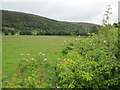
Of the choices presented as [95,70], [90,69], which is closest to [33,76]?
[90,69]

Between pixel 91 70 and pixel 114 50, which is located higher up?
pixel 114 50

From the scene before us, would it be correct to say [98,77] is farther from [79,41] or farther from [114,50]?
[79,41]

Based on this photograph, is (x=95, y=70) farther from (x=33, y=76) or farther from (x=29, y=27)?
(x=29, y=27)

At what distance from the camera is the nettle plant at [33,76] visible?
316cm

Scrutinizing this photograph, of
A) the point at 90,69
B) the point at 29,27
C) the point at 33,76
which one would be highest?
the point at 29,27

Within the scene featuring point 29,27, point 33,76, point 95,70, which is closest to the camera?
point 95,70

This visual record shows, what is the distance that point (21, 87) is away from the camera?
3.09 metres

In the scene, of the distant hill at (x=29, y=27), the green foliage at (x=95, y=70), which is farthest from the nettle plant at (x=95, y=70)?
the distant hill at (x=29, y=27)

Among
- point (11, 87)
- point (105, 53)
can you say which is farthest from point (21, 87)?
point (105, 53)

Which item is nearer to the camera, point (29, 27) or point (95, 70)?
point (95, 70)

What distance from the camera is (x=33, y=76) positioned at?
3.71 metres

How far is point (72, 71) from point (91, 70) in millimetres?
361

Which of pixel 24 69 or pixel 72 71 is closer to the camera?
pixel 72 71

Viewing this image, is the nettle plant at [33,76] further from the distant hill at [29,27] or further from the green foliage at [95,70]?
the distant hill at [29,27]
